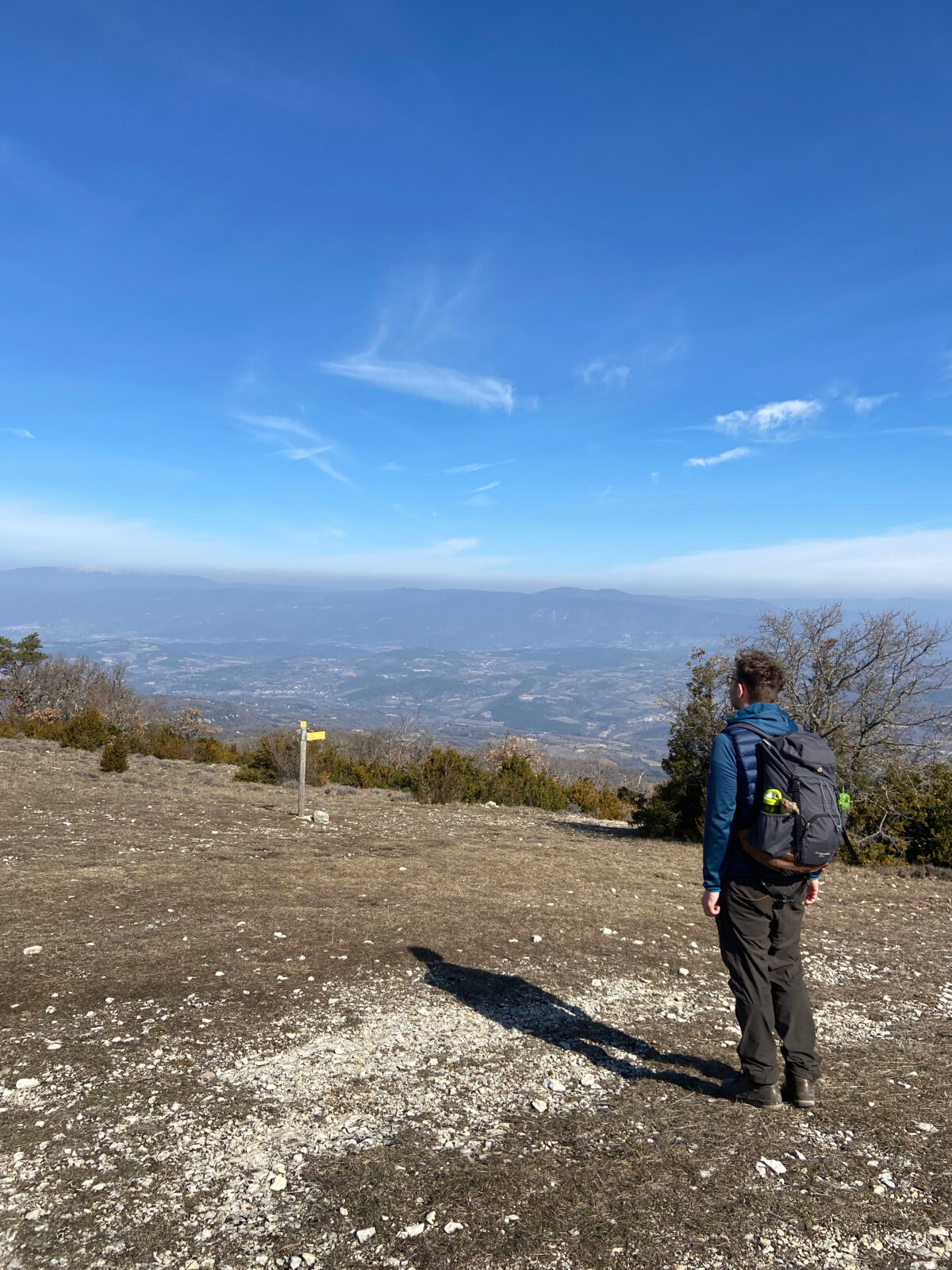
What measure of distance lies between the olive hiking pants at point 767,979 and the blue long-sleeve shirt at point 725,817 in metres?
0.09

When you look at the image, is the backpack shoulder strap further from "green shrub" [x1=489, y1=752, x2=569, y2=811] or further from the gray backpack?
"green shrub" [x1=489, y1=752, x2=569, y2=811]

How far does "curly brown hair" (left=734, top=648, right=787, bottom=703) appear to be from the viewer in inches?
161

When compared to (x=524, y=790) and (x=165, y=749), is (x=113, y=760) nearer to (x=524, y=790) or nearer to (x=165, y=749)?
(x=165, y=749)

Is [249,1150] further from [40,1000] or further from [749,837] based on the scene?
[749,837]

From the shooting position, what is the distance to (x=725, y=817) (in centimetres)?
389

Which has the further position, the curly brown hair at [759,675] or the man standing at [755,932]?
the curly brown hair at [759,675]

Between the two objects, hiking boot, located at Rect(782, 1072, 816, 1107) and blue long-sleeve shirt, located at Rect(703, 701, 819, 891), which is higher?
blue long-sleeve shirt, located at Rect(703, 701, 819, 891)

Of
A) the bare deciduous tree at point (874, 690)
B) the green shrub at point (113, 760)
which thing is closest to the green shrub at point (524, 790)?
the bare deciduous tree at point (874, 690)

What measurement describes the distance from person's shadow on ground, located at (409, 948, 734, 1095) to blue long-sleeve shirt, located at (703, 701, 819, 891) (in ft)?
4.53

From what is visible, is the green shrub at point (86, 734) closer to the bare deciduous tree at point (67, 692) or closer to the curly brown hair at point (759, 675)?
the bare deciduous tree at point (67, 692)

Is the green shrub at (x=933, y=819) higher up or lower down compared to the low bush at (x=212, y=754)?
higher up

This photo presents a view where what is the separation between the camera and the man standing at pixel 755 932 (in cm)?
384

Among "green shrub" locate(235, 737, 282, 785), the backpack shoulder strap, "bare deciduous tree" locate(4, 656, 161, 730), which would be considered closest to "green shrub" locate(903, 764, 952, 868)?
the backpack shoulder strap

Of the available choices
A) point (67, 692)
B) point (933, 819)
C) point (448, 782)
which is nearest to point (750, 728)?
point (933, 819)
